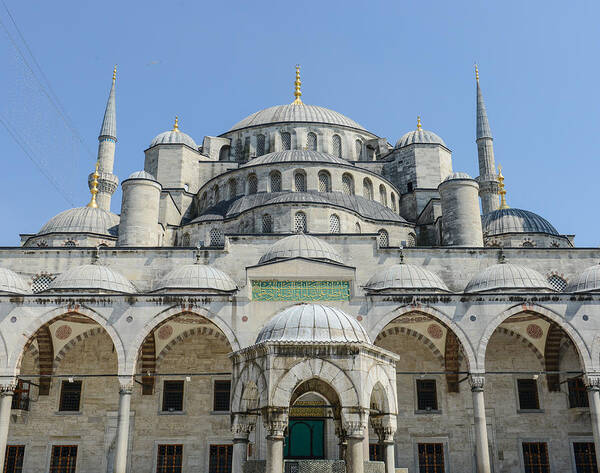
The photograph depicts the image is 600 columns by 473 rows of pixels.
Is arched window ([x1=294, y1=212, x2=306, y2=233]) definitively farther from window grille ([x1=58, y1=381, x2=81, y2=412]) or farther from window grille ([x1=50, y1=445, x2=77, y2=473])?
window grille ([x1=50, y1=445, x2=77, y2=473])

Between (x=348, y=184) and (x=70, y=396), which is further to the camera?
(x=348, y=184)

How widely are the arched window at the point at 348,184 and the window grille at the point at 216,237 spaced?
465 cm

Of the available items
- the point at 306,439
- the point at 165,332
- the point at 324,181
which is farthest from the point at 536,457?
the point at 324,181

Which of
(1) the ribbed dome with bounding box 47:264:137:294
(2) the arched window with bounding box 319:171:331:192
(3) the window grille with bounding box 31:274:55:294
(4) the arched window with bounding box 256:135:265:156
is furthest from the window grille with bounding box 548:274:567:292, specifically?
(3) the window grille with bounding box 31:274:55:294

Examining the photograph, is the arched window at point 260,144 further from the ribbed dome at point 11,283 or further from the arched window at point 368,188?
the ribbed dome at point 11,283

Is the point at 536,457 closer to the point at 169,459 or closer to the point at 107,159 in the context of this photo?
the point at 169,459

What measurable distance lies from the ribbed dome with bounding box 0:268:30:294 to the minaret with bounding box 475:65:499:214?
1737 centimetres

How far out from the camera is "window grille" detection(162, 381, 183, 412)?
17.5m

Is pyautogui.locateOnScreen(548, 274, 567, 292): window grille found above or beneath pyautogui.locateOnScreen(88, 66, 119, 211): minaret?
beneath

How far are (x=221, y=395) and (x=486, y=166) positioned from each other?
15.3 meters

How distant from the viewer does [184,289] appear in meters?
16.5

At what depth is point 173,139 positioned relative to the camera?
26406 mm

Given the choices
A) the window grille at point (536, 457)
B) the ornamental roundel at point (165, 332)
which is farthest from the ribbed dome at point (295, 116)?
the window grille at point (536, 457)

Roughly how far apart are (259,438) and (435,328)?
5867 millimetres
